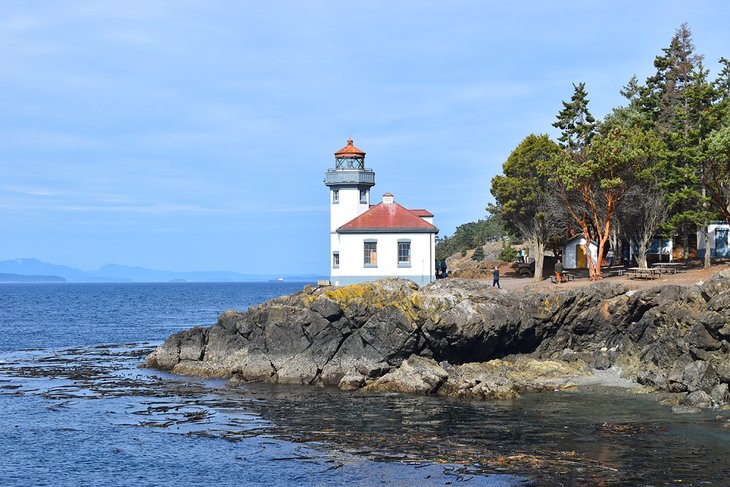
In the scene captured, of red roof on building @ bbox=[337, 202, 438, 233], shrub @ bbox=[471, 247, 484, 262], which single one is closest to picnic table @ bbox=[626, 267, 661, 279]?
red roof on building @ bbox=[337, 202, 438, 233]

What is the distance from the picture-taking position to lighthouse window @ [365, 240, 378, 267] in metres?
51.1

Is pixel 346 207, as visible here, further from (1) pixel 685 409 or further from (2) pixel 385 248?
(1) pixel 685 409

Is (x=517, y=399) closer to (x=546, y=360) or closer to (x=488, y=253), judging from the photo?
(x=546, y=360)

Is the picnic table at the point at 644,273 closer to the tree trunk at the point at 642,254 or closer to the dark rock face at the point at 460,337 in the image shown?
the tree trunk at the point at 642,254

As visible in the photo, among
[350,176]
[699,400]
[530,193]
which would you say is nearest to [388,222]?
[350,176]

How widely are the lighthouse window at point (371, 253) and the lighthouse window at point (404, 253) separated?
5.03 feet

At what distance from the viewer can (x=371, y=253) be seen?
51.2 meters

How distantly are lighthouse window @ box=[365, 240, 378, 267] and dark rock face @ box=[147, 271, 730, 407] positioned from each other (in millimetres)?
12082

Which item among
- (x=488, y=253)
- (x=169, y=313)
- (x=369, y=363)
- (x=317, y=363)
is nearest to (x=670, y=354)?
(x=369, y=363)

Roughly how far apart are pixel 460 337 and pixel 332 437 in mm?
11674

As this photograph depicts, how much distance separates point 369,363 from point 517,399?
6.88 meters

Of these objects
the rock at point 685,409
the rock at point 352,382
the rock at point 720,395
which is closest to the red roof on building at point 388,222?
the rock at point 352,382

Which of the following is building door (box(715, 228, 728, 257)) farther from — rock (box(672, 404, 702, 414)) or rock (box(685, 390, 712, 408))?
rock (box(672, 404, 702, 414))

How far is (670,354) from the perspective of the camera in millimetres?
33469
